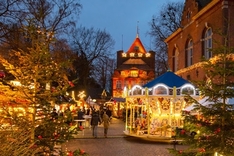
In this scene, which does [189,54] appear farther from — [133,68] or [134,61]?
[134,61]

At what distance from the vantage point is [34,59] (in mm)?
7840

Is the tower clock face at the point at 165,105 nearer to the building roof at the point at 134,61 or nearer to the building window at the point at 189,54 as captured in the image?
the building window at the point at 189,54

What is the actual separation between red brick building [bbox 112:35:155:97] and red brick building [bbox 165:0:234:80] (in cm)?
3265

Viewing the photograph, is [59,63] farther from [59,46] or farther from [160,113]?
[59,46]

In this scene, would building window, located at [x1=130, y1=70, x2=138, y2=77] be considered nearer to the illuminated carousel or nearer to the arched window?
the arched window

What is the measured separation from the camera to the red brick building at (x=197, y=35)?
26.8m

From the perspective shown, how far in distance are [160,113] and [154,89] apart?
6.11 feet

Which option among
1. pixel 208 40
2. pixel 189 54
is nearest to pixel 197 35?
pixel 208 40

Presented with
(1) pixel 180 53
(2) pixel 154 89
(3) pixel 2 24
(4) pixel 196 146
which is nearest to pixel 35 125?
(4) pixel 196 146

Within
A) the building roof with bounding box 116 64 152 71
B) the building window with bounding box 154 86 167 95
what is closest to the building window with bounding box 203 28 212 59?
the building window with bounding box 154 86 167 95

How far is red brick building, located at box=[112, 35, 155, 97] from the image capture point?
75250mm

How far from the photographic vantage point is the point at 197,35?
3275 centimetres

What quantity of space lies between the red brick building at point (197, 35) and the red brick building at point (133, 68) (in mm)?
32651

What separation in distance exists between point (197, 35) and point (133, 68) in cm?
4346
